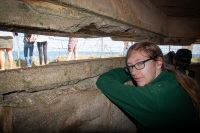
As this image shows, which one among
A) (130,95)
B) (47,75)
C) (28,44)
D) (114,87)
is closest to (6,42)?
(28,44)

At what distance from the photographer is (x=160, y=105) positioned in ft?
4.56

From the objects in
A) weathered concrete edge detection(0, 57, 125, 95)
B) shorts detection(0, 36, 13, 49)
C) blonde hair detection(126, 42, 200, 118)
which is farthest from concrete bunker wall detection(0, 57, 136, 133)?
shorts detection(0, 36, 13, 49)

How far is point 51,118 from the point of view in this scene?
144 centimetres

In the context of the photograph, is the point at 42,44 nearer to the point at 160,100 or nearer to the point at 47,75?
the point at 47,75

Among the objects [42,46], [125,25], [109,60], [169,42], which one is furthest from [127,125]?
[42,46]

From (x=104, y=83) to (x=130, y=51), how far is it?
450 mm

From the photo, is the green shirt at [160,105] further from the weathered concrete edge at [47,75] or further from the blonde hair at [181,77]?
the weathered concrete edge at [47,75]

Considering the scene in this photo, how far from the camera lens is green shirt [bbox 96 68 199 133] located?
1410mm

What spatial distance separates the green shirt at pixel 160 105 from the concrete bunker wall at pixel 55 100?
0.33 metres

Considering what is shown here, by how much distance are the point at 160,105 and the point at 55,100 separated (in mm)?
810

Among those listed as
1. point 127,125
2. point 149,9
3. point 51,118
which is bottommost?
point 127,125

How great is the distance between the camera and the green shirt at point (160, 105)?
1.41m

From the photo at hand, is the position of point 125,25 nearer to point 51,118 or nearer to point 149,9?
point 149,9

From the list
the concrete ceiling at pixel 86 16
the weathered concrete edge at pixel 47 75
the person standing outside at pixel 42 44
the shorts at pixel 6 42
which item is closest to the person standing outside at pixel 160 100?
the weathered concrete edge at pixel 47 75
